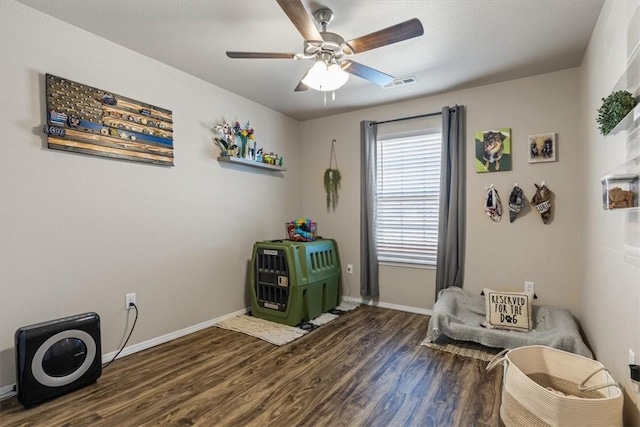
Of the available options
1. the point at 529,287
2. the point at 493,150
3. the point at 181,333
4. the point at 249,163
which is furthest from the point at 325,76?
the point at 529,287

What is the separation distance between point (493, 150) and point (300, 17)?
7.80 ft

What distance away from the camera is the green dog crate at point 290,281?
315 centimetres

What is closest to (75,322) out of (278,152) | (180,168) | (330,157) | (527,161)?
(180,168)

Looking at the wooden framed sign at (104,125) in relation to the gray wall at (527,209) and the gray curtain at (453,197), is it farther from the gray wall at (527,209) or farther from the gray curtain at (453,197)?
the gray curtain at (453,197)

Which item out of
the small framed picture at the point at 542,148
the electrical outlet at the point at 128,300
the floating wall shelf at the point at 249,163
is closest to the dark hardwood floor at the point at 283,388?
the electrical outlet at the point at 128,300

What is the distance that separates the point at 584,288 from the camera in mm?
2578

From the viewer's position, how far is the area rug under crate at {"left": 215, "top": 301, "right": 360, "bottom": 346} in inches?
113

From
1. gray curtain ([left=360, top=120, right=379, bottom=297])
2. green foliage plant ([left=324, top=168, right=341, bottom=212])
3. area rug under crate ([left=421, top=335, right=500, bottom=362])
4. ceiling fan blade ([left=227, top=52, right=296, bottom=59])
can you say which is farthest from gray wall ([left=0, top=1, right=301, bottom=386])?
area rug under crate ([left=421, top=335, right=500, bottom=362])

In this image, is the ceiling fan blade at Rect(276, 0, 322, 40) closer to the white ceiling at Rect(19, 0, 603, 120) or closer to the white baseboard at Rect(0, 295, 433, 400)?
the white ceiling at Rect(19, 0, 603, 120)

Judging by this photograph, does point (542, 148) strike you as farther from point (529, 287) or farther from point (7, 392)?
point (7, 392)

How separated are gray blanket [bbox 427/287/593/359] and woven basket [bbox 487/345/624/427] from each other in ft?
1.13

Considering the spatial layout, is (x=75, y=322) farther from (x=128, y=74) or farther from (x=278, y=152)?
(x=278, y=152)

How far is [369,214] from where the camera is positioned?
3.81 metres

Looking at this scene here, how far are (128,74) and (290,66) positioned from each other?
51.3 inches
